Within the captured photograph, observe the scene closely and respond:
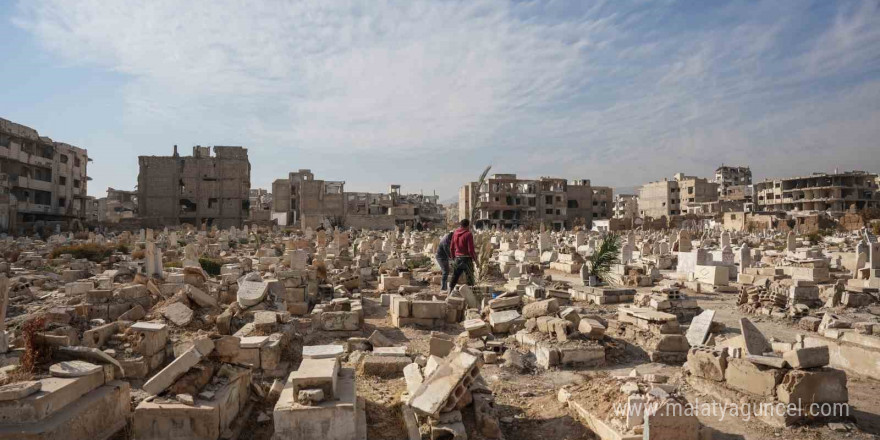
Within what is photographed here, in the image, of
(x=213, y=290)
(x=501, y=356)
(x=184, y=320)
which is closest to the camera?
(x=501, y=356)

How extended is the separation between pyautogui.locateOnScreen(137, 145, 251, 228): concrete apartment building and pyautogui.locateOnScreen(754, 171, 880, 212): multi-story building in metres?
61.0

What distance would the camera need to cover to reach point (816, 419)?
14.8ft

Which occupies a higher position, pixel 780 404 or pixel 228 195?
pixel 228 195

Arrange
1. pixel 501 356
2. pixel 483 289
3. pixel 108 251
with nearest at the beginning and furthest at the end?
pixel 501 356, pixel 483 289, pixel 108 251

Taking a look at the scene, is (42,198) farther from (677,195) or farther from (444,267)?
(677,195)

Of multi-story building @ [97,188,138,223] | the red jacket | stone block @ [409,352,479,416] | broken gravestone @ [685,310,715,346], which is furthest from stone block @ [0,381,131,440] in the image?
multi-story building @ [97,188,138,223]

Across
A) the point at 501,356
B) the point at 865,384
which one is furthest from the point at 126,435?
the point at 865,384

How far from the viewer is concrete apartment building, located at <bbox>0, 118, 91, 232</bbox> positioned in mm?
35606

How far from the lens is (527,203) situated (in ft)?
205

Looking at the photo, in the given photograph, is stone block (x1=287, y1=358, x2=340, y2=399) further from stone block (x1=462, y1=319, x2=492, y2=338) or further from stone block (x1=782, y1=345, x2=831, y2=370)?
stone block (x1=782, y1=345, x2=831, y2=370)

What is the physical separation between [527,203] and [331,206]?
23.1 meters

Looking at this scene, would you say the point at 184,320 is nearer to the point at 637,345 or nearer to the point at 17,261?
the point at 637,345

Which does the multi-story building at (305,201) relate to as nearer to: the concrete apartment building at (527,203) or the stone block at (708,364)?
the concrete apartment building at (527,203)

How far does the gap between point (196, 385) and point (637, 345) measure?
553 cm
